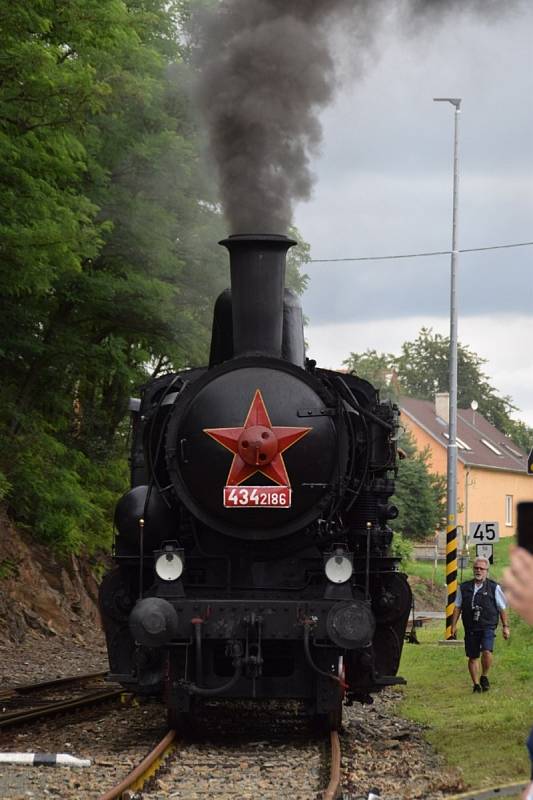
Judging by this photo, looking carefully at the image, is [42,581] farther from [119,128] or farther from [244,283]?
[244,283]

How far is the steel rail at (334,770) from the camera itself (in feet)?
26.5

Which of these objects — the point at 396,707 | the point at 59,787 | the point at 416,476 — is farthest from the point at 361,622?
the point at 416,476

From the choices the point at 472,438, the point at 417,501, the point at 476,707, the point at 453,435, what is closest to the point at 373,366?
the point at 472,438

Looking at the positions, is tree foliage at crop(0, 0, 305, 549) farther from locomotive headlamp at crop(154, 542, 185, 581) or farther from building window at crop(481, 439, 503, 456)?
building window at crop(481, 439, 503, 456)

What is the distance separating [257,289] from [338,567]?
2270mm

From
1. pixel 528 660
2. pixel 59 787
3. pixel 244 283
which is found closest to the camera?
pixel 59 787

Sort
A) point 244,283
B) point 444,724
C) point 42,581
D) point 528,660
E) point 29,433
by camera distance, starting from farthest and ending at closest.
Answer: point 42,581
point 29,433
point 528,660
point 444,724
point 244,283

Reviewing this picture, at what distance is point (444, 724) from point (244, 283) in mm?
4429

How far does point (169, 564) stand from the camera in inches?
412

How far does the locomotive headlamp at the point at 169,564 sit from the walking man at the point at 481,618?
5.03 m

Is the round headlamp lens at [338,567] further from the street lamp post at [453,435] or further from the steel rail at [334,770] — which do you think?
the street lamp post at [453,435]

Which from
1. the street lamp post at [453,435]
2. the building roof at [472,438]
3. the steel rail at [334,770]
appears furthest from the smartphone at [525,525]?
the building roof at [472,438]

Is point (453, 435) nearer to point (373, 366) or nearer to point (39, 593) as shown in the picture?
point (39, 593)

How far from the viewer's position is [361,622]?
396 inches
